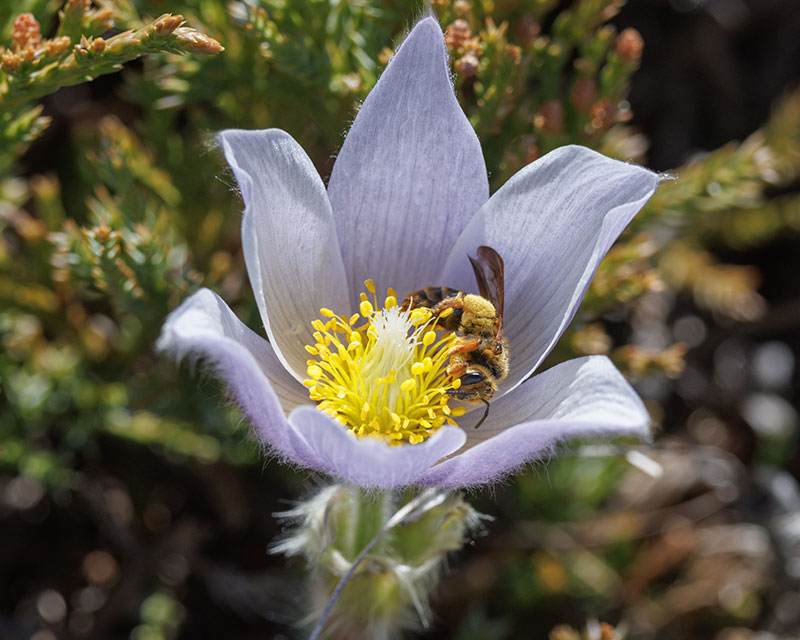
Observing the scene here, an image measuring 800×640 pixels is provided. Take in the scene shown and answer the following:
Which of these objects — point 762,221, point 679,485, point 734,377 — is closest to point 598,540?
point 679,485

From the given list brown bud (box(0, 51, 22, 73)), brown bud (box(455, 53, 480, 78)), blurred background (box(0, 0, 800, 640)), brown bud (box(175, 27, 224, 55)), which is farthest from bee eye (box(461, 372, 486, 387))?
brown bud (box(0, 51, 22, 73))

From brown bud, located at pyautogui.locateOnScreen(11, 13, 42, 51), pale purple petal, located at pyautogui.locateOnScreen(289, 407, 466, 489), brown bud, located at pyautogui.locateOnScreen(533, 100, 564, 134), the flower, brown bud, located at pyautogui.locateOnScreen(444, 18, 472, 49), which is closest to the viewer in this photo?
pale purple petal, located at pyautogui.locateOnScreen(289, 407, 466, 489)

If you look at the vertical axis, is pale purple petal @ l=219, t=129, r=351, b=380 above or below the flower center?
above

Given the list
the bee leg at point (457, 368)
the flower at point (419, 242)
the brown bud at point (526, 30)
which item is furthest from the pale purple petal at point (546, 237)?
the brown bud at point (526, 30)

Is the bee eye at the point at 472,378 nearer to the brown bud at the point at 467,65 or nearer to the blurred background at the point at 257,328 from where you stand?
the blurred background at the point at 257,328

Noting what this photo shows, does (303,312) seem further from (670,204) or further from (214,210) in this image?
(670,204)

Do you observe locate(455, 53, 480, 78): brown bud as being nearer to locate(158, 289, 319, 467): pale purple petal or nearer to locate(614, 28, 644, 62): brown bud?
locate(614, 28, 644, 62): brown bud
